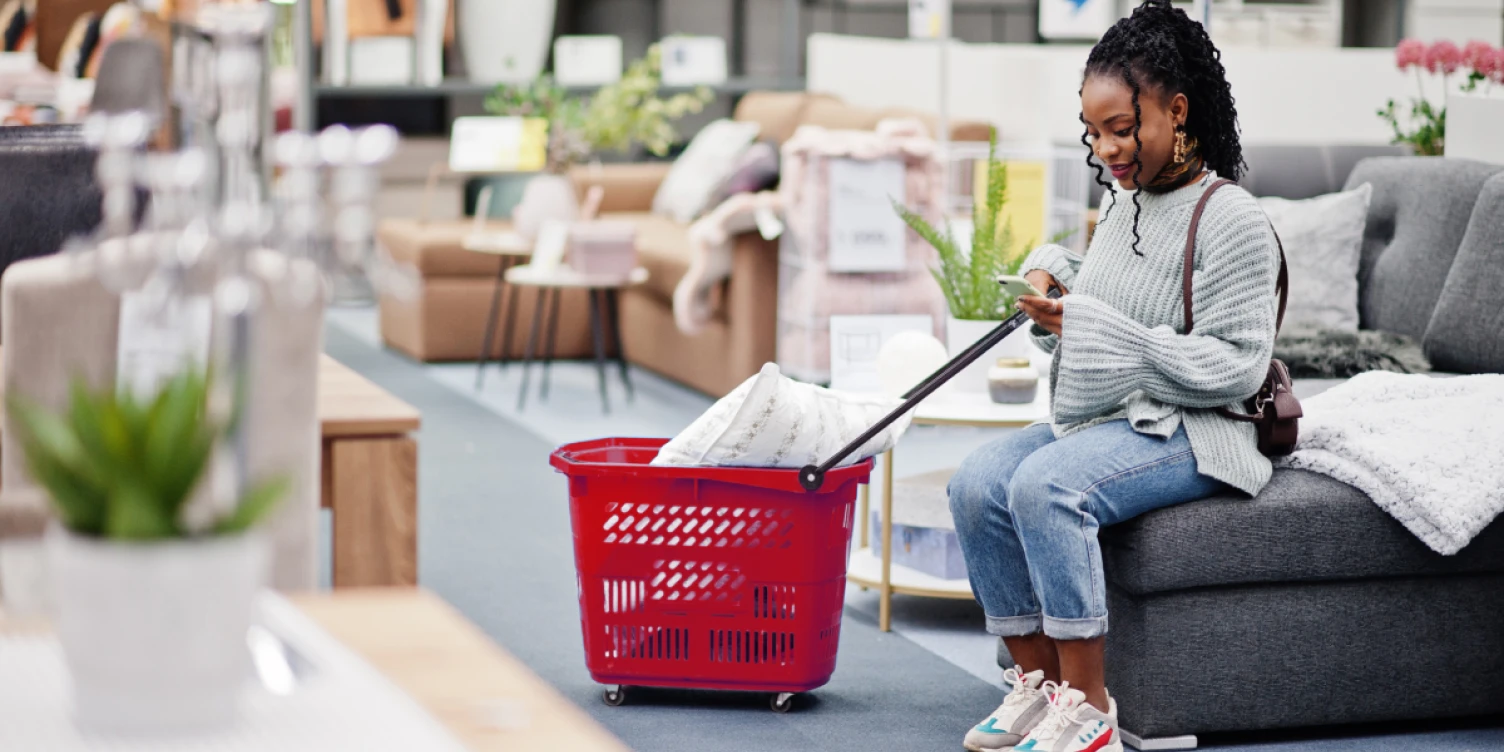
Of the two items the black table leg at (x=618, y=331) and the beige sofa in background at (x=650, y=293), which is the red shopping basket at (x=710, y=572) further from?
the black table leg at (x=618, y=331)

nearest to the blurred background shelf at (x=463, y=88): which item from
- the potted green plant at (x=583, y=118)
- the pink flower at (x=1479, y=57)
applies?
the potted green plant at (x=583, y=118)

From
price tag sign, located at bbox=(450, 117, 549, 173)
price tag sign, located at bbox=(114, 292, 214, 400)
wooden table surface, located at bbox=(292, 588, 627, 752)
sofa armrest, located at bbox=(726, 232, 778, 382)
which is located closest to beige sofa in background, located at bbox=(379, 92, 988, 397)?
sofa armrest, located at bbox=(726, 232, 778, 382)

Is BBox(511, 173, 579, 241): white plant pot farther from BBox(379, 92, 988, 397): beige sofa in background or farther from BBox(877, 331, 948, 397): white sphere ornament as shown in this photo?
BBox(877, 331, 948, 397): white sphere ornament

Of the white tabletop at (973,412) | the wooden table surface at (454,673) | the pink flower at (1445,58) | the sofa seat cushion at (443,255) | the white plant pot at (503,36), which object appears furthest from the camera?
the white plant pot at (503,36)

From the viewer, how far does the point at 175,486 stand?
100 cm

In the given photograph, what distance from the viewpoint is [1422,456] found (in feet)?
9.50

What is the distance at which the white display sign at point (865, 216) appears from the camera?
5.23 metres

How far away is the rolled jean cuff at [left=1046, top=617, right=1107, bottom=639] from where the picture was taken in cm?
268

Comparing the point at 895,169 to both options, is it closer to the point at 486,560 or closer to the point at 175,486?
the point at 486,560

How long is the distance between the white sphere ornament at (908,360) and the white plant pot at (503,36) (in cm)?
565

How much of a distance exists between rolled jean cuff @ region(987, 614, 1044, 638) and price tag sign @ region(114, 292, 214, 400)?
1.48 metres

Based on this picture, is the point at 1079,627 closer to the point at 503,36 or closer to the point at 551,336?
the point at 551,336

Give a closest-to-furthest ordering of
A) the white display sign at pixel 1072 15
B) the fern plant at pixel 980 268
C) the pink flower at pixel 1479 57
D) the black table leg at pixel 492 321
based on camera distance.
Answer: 1. the fern plant at pixel 980 268
2. the pink flower at pixel 1479 57
3. the white display sign at pixel 1072 15
4. the black table leg at pixel 492 321

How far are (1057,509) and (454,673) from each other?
160 cm
